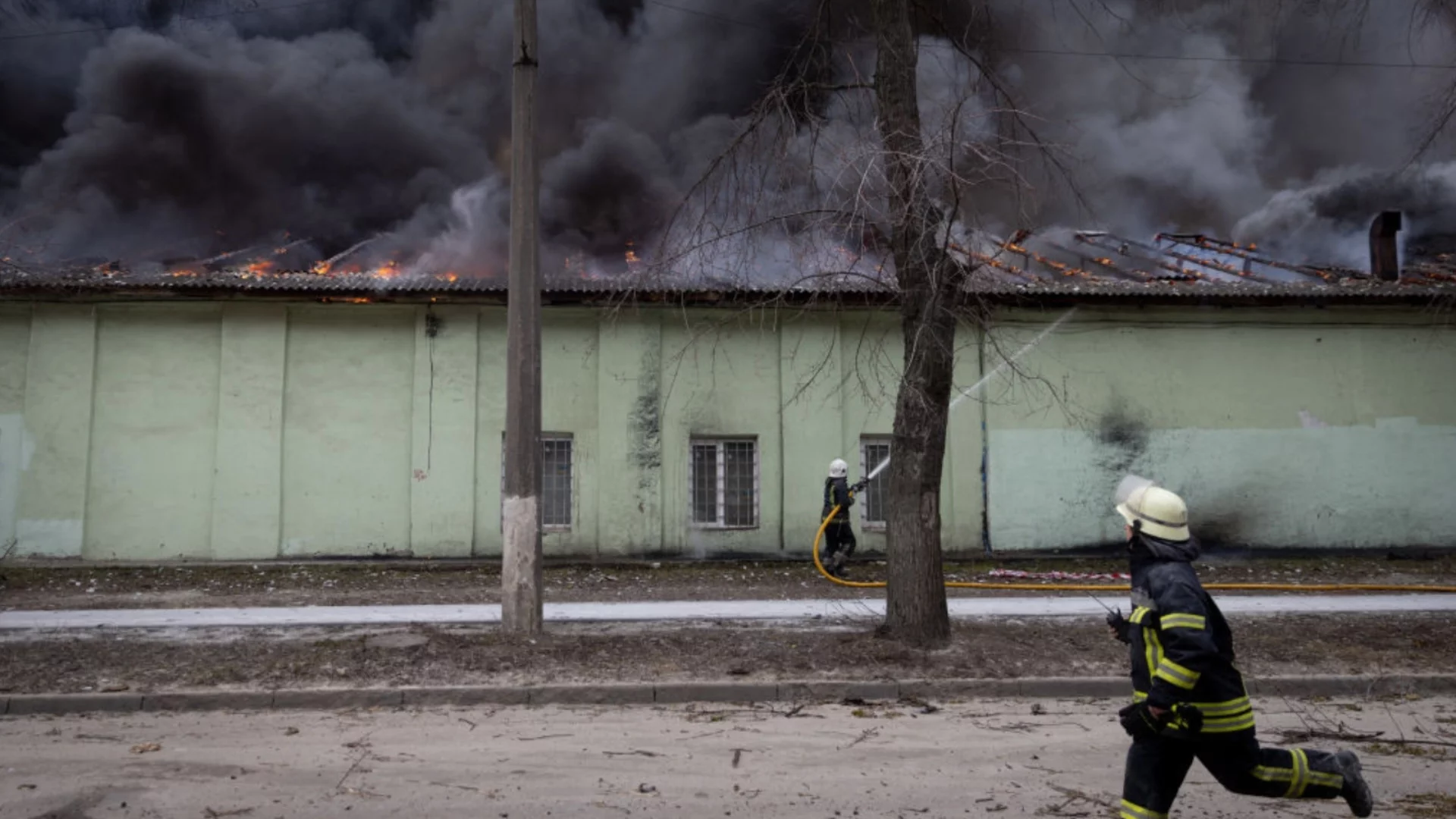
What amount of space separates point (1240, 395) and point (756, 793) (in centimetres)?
1261

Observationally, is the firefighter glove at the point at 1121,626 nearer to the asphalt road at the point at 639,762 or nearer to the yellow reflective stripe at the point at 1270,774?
the yellow reflective stripe at the point at 1270,774

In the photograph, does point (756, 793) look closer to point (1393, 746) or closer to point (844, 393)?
point (1393, 746)

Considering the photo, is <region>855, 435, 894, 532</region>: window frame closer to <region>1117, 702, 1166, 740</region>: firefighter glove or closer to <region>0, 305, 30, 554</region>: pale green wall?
<region>1117, 702, 1166, 740</region>: firefighter glove

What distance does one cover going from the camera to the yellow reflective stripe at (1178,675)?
339 cm

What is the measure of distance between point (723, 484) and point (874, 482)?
2.29 m

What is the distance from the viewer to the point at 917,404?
7812mm

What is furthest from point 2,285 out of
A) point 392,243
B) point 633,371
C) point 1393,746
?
point 1393,746

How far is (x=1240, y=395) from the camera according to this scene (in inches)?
570

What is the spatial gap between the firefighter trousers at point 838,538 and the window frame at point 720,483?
6.03 ft

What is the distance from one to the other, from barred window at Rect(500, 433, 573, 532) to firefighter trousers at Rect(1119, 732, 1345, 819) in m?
11.1

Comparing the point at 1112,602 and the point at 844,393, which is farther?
the point at 844,393

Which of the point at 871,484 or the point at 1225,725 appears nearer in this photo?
the point at 1225,725

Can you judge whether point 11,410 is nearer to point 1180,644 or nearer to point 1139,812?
point 1139,812

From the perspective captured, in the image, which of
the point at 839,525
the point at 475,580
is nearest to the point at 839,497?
the point at 839,525
